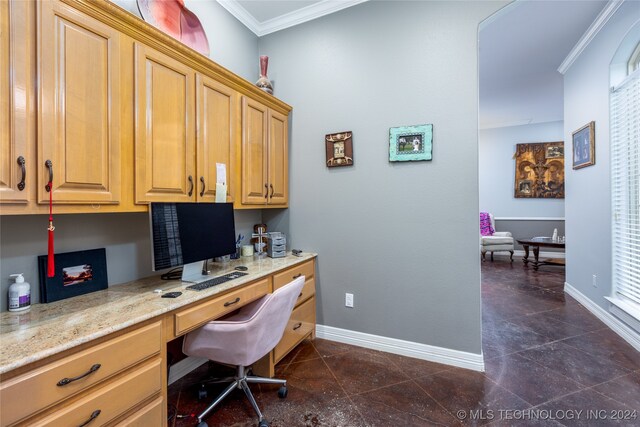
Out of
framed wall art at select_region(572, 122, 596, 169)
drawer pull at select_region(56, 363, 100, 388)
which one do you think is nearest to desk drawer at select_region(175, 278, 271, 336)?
drawer pull at select_region(56, 363, 100, 388)

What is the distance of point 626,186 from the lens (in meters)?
2.73

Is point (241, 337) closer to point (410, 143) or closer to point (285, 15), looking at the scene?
point (410, 143)

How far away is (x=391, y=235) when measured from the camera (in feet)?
7.94

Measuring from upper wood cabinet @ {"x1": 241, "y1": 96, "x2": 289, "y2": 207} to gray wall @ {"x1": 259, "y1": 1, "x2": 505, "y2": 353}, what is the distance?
0.14 m

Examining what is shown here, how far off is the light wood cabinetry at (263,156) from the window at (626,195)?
3267 millimetres

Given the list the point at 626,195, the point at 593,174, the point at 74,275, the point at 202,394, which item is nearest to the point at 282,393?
the point at 202,394

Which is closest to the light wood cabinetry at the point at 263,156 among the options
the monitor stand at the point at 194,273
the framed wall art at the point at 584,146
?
the monitor stand at the point at 194,273

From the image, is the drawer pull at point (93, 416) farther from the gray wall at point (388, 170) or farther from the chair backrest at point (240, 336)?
the gray wall at point (388, 170)

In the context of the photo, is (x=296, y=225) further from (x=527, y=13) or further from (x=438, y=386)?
(x=527, y=13)

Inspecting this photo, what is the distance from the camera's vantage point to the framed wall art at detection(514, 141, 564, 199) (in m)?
6.32

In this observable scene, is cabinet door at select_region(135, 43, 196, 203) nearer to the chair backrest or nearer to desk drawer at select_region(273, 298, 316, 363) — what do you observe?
the chair backrest

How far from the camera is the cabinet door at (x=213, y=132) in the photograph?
185cm

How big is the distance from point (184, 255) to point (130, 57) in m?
1.10

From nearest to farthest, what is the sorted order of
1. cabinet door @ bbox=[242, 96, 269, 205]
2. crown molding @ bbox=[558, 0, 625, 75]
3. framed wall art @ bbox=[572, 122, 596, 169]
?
1. cabinet door @ bbox=[242, 96, 269, 205]
2. crown molding @ bbox=[558, 0, 625, 75]
3. framed wall art @ bbox=[572, 122, 596, 169]
